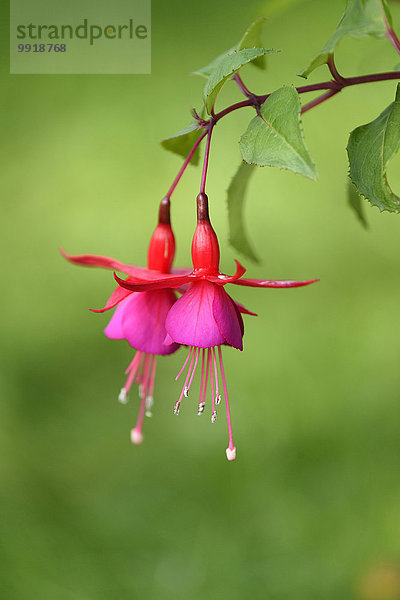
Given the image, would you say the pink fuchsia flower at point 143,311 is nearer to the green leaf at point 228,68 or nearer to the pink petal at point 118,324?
the pink petal at point 118,324

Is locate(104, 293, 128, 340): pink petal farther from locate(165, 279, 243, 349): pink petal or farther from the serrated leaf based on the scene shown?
the serrated leaf

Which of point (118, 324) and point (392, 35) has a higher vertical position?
point (392, 35)

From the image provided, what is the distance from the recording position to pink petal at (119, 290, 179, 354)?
64 cm

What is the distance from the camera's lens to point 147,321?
2.11ft

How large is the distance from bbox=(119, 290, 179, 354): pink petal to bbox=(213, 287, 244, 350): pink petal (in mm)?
74

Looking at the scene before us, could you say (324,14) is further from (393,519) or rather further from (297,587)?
(297,587)

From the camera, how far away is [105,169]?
88.8 inches

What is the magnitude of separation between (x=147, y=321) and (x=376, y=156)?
0.83ft

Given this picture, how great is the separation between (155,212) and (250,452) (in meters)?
0.78
